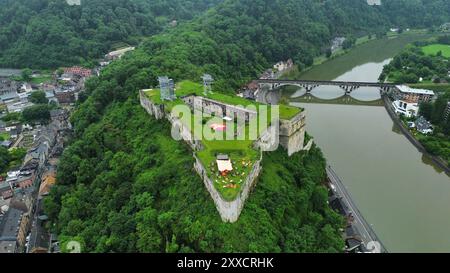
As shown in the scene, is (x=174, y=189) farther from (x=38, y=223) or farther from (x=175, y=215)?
(x=38, y=223)

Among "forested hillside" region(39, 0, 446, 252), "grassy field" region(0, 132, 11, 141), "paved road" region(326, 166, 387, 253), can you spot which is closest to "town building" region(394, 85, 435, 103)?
"paved road" region(326, 166, 387, 253)

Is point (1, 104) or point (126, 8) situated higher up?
point (126, 8)

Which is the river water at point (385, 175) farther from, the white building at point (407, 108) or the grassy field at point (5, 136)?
the grassy field at point (5, 136)

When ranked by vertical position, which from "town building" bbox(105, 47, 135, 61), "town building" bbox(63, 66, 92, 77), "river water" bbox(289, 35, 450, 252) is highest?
"town building" bbox(105, 47, 135, 61)

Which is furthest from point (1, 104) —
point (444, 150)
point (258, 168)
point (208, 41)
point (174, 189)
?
point (444, 150)

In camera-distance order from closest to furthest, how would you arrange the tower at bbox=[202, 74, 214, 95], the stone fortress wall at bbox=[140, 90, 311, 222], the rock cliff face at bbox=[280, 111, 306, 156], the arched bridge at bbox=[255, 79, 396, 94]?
the stone fortress wall at bbox=[140, 90, 311, 222] < the rock cliff face at bbox=[280, 111, 306, 156] < the tower at bbox=[202, 74, 214, 95] < the arched bridge at bbox=[255, 79, 396, 94]

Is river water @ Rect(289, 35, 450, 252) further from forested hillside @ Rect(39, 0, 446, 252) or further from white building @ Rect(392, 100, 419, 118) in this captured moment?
forested hillside @ Rect(39, 0, 446, 252)
